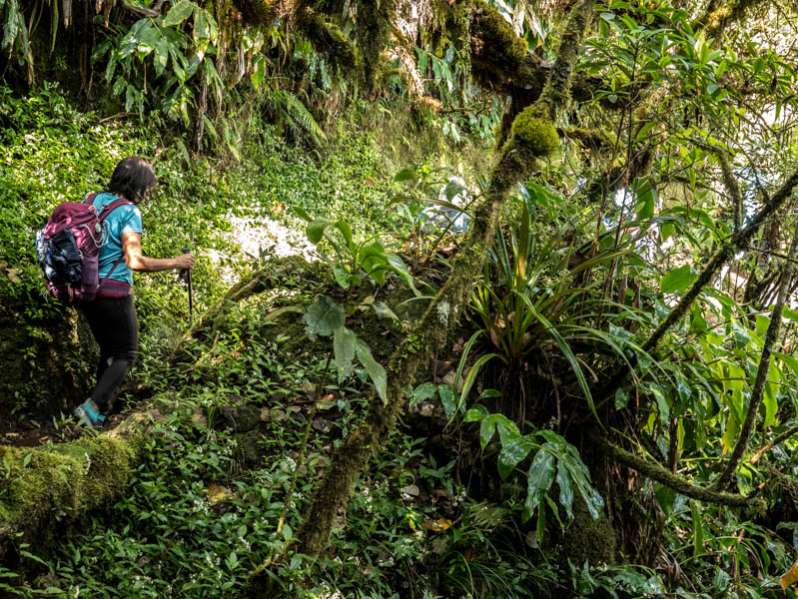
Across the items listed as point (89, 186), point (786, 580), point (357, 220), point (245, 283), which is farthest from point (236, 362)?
point (357, 220)

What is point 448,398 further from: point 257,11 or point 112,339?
point 257,11

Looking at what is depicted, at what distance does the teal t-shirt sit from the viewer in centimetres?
429

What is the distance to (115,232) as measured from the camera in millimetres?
4289

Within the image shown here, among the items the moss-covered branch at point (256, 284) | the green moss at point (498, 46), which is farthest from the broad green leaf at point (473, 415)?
the green moss at point (498, 46)

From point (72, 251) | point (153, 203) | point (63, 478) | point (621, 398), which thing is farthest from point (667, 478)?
point (153, 203)

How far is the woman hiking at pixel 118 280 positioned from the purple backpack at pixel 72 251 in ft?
0.29

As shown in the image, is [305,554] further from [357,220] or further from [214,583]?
[357,220]

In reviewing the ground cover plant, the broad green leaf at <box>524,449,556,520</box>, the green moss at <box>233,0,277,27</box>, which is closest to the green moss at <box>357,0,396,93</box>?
the ground cover plant

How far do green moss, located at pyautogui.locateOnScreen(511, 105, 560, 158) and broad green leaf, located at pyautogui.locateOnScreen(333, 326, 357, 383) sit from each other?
124cm

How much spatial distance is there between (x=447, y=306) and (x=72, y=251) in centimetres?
243

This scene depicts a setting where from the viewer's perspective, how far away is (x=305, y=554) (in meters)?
2.77

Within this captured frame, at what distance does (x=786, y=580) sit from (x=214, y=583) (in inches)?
95.4

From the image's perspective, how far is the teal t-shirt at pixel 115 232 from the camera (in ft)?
14.1

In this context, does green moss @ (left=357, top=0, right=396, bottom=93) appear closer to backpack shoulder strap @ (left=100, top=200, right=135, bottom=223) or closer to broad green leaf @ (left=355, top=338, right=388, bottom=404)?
backpack shoulder strap @ (left=100, top=200, right=135, bottom=223)
